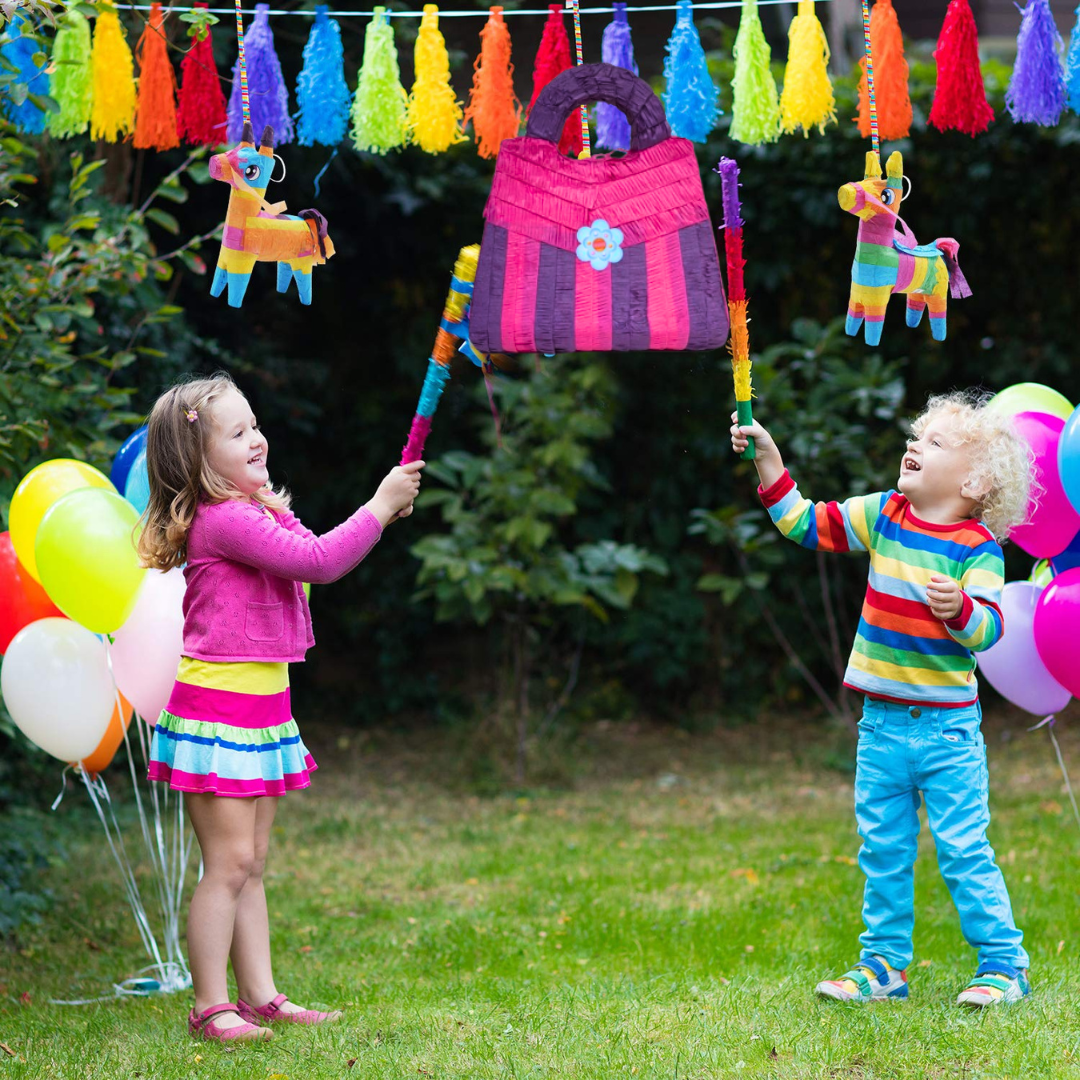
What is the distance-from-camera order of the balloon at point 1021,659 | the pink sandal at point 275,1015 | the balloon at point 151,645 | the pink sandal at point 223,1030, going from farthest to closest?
1. the balloon at point 1021,659
2. the balloon at point 151,645
3. the pink sandal at point 275,1015
4. the pink sandal at point 223,1030

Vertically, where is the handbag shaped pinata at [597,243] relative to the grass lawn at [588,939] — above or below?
above

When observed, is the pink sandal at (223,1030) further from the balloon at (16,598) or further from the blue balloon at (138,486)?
the blue balloon at (138,486)

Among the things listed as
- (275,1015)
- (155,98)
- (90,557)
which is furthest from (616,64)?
(275,1015)

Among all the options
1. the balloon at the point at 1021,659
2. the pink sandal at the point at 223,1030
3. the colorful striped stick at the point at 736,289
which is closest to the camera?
the colorful striped stick at the point at 736,289

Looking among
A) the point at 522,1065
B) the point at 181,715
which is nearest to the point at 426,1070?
the point at 522,1065

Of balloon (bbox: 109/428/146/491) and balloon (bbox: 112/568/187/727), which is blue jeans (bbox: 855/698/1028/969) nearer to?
balloon (bbox: 112/568/187/727)

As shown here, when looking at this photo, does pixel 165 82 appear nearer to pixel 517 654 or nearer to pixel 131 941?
pixel 131 941

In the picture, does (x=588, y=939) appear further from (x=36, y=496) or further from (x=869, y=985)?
(x=36, y=496)

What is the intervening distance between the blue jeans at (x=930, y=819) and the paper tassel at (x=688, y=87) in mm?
1288

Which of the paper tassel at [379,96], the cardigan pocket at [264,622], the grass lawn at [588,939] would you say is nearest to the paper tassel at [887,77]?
the paper tassel at [379,96]

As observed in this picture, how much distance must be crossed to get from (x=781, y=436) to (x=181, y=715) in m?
3.36

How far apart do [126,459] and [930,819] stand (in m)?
1.89

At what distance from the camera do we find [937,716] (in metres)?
2.51

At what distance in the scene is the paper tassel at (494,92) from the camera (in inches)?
111
